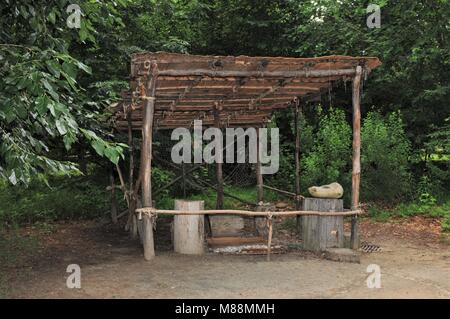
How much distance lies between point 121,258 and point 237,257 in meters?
1.91

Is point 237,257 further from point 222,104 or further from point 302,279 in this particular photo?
point 222,104

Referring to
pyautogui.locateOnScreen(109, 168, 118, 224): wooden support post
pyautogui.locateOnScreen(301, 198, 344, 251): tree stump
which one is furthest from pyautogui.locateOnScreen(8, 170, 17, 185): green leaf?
pyautogui.locateOnScreen(109, 168, 118, 224): wooden support post

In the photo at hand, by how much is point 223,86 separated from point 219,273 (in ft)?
10.8

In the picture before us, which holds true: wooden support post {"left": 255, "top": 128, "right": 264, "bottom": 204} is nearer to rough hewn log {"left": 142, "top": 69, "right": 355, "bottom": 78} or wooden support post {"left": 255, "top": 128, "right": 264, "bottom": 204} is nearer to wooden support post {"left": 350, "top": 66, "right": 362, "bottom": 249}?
wooden support post {"left": 350, "top": 66, "right": 362, "bottom": 249}

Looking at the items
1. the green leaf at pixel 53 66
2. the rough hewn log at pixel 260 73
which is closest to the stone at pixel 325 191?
the rough hewn log at pixel 260 73

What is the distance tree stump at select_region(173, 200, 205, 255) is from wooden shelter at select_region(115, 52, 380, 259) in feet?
1.13

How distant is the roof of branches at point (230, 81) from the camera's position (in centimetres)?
718

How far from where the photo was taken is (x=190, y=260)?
7.77 m

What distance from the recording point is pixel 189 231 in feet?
A: 26.9

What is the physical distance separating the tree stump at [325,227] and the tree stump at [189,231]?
6.31 ft

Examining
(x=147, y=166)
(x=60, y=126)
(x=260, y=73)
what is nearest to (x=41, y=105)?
(x=60, y=126)

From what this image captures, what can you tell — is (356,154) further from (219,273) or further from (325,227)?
(219,273)

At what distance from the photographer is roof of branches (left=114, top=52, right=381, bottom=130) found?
7.18 metres

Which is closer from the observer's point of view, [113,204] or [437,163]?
[113,204]
